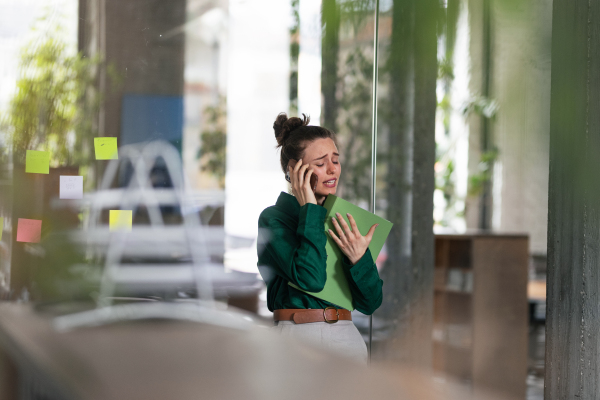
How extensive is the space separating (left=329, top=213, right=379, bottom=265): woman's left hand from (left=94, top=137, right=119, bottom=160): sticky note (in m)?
1.38

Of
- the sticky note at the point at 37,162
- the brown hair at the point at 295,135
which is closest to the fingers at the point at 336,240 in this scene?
the brown hair at the point at 295,135

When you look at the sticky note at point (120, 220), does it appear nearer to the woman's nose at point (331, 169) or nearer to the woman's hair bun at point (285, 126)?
the woman's hair bun at point (285, 126)

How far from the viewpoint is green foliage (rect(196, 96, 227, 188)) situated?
8.40 ft

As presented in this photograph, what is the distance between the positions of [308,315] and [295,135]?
1.47 ft

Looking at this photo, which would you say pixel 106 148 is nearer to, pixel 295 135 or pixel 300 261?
pixel 295 135

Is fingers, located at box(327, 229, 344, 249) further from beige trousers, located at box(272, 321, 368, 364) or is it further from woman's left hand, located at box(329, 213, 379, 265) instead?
beige trousers, located at box(272, 321, 368, 364)

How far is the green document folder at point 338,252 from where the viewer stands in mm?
1363

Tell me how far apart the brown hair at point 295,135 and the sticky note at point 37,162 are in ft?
3.03

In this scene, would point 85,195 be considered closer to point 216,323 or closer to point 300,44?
point 300,44

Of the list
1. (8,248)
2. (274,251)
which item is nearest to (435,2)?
(274,251)

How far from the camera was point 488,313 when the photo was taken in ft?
10.5

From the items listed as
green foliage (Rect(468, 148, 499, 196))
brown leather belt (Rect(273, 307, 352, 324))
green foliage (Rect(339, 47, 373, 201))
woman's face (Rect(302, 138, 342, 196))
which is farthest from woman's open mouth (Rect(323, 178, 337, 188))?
green foliage (Rect(468, 148, 499, 196))

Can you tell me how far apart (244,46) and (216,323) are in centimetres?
236

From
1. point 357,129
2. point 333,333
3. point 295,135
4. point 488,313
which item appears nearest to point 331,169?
point 295,135
